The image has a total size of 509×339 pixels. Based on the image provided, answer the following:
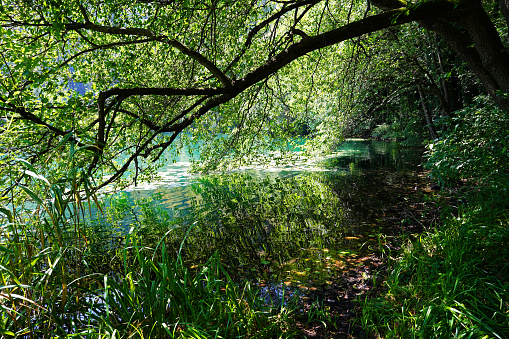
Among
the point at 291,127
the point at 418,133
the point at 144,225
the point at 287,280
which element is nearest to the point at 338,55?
the point at 291,127

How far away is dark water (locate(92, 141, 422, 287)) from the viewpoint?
4794mm

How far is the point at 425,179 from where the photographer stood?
9.70 meters

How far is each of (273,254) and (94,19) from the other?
18.6 feet

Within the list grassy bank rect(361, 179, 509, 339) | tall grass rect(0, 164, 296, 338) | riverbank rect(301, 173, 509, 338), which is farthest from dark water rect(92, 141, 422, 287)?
grassy bank rect(361, 179, 509, 339)

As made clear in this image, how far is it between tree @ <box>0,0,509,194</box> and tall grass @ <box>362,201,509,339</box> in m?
1.88

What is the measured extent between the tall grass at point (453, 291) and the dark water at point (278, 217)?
113 centimetres

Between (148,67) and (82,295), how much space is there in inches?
197

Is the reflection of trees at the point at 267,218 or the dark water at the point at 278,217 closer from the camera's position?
the dark water at the point at 278,217

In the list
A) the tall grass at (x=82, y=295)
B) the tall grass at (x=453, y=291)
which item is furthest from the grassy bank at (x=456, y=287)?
the tall grass at (x=82, y=295)

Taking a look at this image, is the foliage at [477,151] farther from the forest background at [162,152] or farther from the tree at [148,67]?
the tree at [148,67]

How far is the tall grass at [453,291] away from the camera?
2162 millimetres

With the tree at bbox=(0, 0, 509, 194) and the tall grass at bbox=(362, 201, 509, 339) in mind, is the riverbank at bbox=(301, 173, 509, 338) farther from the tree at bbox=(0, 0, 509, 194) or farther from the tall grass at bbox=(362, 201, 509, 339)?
the tree at bbox=(0, 0, 509, 194)

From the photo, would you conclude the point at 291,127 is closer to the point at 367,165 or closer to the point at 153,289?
the point at 153,289

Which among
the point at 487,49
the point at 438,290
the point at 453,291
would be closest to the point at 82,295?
the point at 453,291
